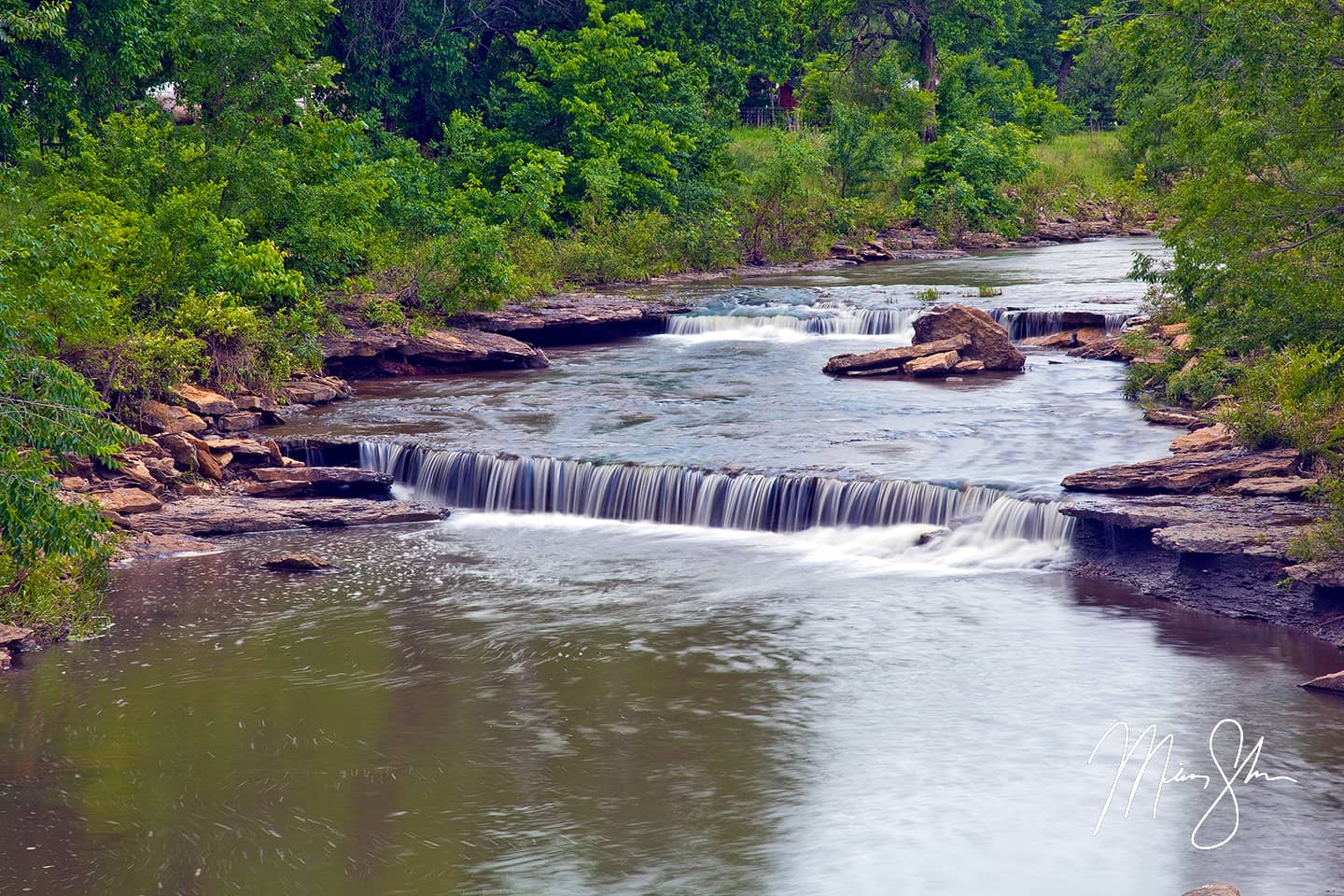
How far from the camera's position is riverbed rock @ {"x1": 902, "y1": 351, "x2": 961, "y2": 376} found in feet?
99.2

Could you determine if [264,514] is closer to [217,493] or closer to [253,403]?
[217,493]

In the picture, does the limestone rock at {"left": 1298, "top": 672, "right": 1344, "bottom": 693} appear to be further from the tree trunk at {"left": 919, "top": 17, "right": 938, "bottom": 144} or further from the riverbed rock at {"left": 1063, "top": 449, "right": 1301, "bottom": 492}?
the tree trunk at {"left": 919, "top": 17, "right": 938, "bottom": 144}

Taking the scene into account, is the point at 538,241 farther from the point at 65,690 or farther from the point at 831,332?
the point at 65,690

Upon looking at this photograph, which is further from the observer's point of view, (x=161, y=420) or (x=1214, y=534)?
(x=161, y=420)

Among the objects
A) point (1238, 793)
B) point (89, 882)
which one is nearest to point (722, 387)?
point (1238, 793)

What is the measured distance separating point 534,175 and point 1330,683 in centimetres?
3167

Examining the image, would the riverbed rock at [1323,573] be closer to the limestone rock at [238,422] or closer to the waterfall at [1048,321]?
the limestone rock at [238,422]

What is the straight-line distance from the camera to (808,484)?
21.1 metres

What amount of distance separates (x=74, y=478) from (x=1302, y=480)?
53.9 ft

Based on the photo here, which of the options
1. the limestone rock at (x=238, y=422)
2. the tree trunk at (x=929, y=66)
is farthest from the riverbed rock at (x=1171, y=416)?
the tree trunk at (x=929, y=66)

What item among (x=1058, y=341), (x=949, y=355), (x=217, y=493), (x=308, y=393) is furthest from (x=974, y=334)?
(x=217, y=493)

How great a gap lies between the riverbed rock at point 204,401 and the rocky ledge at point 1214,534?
566 inches

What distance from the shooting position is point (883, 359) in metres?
30.5

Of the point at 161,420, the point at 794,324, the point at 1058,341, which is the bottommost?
the point at 161,420
